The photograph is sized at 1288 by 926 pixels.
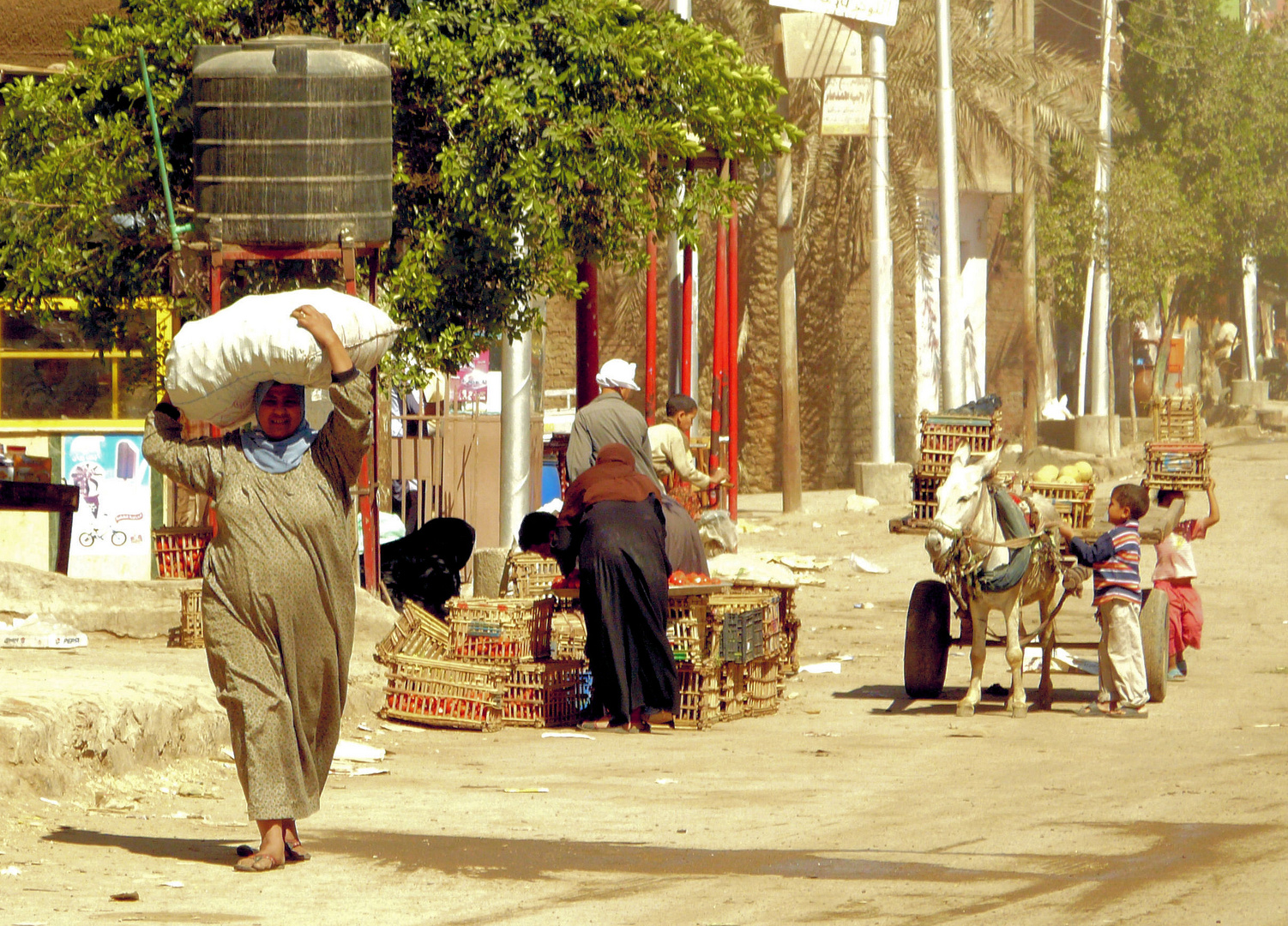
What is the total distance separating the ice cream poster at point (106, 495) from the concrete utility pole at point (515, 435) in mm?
2687

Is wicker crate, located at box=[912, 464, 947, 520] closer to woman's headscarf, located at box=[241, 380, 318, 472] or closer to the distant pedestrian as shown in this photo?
the distant pedestrian

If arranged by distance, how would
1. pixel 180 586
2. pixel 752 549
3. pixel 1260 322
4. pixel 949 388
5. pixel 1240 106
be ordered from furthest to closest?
pixel 1260 322, pixel 1240 106, pixel 949 388, pixel 752 549, pixel 180 586

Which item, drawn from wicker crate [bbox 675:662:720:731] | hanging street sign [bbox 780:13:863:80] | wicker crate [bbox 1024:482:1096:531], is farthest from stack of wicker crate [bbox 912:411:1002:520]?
hanging street sign [bbox 780:13:863:80]

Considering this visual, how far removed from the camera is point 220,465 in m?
6.20

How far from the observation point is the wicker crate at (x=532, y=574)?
37.3ft

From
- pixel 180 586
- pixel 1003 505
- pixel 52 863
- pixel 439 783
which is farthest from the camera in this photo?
pixel 180 586

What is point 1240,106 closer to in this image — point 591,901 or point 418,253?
point 418,253

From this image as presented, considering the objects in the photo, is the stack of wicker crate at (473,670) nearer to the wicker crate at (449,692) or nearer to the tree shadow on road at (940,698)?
the wicker crate at (449,692)

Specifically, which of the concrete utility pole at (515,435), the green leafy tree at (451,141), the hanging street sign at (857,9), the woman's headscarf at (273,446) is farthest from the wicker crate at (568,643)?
the hanging street sign at (857,9)

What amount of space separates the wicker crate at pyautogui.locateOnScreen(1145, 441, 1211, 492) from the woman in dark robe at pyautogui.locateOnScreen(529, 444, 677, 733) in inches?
151

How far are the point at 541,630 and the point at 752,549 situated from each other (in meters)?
8.70

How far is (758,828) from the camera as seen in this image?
A: 732cm

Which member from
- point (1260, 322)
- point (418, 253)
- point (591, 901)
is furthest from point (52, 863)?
point (1260, 322)

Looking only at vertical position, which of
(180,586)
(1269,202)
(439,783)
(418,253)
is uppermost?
(1269,202)
